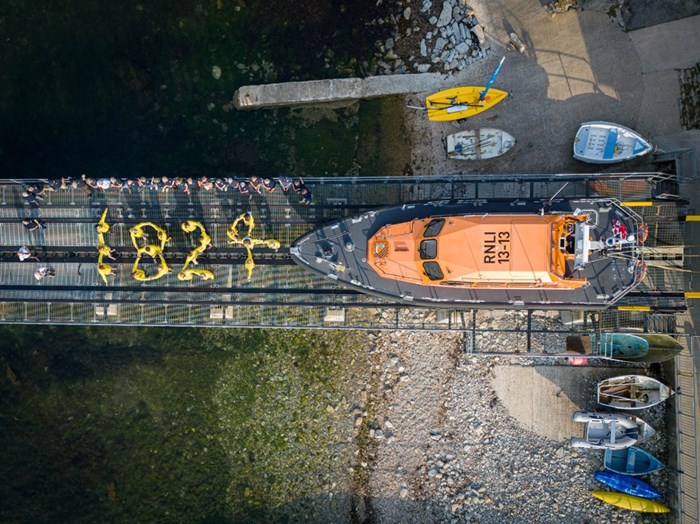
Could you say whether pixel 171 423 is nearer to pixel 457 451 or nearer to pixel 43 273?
pixel 43 273

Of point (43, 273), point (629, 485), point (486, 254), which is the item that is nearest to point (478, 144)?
point (486, 254)

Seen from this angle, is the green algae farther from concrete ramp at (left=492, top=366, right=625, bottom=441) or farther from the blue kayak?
the blue kayak

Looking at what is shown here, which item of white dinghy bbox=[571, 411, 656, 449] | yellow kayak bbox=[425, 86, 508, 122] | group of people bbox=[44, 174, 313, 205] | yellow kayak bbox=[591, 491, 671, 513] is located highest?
yellow kayak bbox=[425, 86, 508, 122]

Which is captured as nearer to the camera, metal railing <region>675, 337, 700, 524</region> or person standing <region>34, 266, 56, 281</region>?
person standing <region>34, 266, 56, 281</region>

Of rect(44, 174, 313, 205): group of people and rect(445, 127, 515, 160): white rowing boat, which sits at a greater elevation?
rect(445, 127, 515, 160): white rowing boat

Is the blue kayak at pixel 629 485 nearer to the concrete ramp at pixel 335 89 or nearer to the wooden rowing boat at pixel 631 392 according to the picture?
the wooden rowing boat at pixel 631 392

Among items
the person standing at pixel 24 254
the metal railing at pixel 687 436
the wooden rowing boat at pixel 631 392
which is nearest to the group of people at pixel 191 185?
the person standing at pixel 24 254

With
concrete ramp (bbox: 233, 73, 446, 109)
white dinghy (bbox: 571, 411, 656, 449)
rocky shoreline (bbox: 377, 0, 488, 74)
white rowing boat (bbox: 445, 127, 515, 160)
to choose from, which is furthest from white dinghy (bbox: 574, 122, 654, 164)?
white dinghy (bbox: 571, 411, 656, 449)
